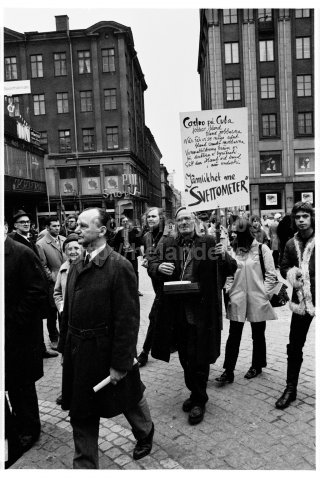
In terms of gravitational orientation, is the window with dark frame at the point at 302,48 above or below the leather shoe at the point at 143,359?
above

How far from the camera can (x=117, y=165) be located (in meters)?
44.0

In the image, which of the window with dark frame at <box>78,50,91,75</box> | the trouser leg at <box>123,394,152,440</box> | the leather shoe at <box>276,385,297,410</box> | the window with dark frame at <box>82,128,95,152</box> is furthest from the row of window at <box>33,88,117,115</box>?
the trouser leg at <box>123,394,152,440</box>

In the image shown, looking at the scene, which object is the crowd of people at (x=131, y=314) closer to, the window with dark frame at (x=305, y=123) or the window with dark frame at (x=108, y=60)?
the window with dark frame at (x=305, y=123)

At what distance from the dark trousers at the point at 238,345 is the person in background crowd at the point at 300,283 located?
60cm

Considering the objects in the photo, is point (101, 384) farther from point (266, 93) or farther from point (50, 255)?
point (266, 93)

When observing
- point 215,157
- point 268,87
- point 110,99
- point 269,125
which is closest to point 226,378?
point 215,157

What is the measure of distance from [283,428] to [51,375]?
2.92 metres

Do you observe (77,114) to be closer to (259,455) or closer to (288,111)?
(288,111)

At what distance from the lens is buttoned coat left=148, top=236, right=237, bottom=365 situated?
3.90m

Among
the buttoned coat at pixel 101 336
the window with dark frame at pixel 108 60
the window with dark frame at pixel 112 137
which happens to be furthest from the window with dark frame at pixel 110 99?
the buttoned coat at pixel 101 336

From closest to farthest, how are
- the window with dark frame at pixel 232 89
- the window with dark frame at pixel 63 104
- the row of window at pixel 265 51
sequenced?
the row of window at pixel 265 51, the window with dark frame at pixel 232 89, the window with dark frame at pixel 63 104

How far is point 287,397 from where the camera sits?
404 centimetres

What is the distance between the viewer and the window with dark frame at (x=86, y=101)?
43469mm

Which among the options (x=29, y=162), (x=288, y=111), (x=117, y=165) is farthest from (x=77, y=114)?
(x=288, y=111)
